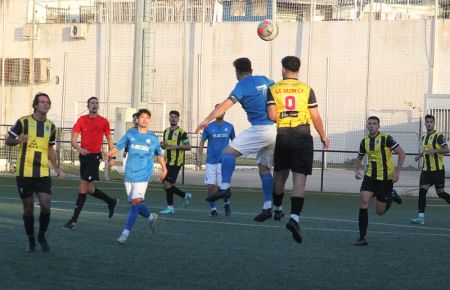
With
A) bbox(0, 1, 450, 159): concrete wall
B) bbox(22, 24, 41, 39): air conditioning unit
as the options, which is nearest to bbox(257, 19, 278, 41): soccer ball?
bbox(0, 1, 450, 159): concrete wall

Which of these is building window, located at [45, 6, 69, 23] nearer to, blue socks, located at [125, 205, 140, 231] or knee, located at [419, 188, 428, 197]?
knee, located at [419, 188, 428, 197]

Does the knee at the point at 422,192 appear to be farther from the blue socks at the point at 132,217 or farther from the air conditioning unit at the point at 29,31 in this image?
the air conditioning unit at the point at 29,31

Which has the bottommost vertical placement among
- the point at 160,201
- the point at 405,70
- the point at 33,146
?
the point at 160,201

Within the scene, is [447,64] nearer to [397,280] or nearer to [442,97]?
[442,97]

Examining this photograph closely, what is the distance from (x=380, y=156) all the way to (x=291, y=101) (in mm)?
4338

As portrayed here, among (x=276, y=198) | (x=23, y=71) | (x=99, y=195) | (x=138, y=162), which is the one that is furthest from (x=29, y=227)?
(x=23, y=71)

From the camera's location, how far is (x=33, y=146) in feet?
39.4

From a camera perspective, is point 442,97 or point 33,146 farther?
point 442,97

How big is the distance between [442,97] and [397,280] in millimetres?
23416

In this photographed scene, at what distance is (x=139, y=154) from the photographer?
13.5 m

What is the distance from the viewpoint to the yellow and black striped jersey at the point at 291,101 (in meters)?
10.6

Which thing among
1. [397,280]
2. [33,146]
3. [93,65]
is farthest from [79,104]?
[397,280]

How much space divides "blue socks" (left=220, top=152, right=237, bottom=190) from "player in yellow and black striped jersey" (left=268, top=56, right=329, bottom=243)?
0.85 metres

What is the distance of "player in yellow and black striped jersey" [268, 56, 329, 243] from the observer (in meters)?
10.6
